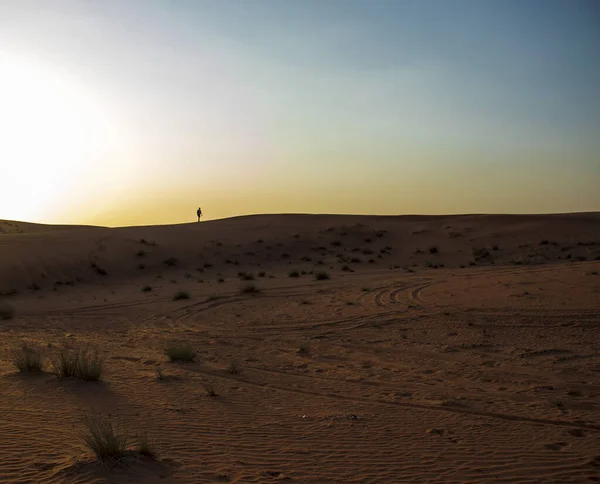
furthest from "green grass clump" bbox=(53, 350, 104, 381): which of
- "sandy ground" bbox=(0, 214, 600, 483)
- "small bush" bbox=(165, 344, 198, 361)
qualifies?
"small bush" bbox=(165, 344, 198, 361)

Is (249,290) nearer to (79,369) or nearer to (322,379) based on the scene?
(322,379)

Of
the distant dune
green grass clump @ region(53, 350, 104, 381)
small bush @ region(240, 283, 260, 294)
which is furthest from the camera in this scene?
the distant dune

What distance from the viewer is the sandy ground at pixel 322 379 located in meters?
6.20

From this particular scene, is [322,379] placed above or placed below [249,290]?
below

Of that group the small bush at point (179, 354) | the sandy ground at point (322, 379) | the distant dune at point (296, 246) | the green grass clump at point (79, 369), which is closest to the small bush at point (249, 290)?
the sandy ground at point (322, 379)

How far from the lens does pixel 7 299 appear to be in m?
23.9

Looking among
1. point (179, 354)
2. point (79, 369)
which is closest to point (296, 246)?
point (179, 354)

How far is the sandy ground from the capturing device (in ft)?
20.4

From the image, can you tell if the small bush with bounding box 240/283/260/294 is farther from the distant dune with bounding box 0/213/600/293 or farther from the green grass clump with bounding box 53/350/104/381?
the green grass clump with bounding box 53/350/104/381

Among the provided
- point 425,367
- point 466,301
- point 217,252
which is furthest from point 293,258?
point 425,367

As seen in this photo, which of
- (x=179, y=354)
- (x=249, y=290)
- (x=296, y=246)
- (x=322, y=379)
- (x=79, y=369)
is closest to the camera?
(x=79, y=369)

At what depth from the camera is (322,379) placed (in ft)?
33.0

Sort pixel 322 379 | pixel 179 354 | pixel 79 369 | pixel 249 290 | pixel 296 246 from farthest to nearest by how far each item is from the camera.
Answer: pixel 296 246 → pixel 249 290 → pixel 179 354 → pixel 322 379 → pixel 79 369

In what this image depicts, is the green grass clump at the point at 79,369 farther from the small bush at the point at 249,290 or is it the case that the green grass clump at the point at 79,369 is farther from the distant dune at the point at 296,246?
the distant dune at the point at 296,246
